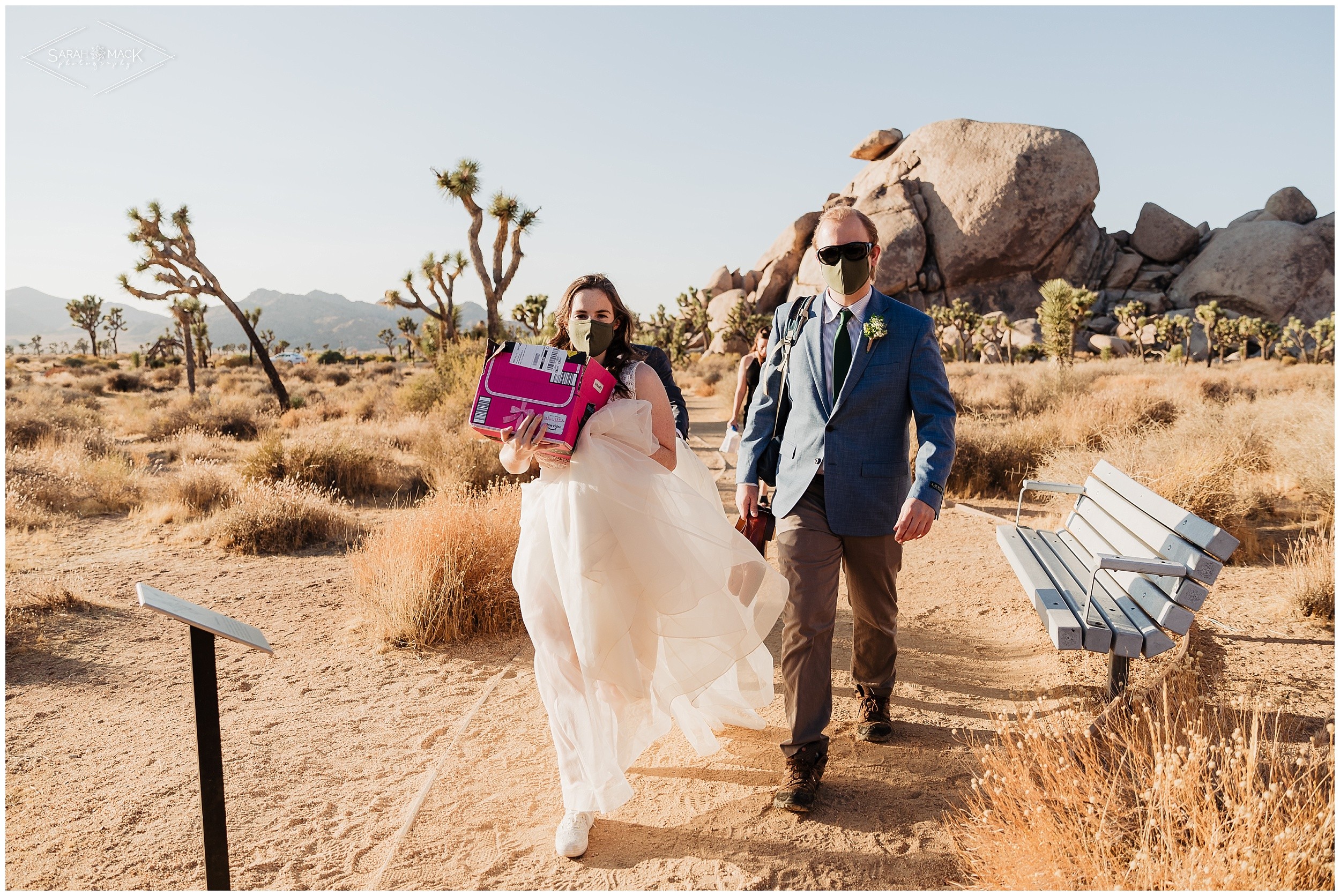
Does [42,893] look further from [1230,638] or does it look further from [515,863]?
[1230,638]

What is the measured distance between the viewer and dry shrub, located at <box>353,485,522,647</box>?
16.6ft

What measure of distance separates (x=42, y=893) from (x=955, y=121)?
60.5 m

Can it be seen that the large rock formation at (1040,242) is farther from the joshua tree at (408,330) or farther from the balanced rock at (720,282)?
the joshua tree at (408,330)

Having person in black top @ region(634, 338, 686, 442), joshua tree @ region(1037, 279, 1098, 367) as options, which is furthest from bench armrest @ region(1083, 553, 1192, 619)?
joshua tree @ region(1037, 279, 1098, 367)

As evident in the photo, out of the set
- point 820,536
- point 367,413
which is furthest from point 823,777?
point 367,413

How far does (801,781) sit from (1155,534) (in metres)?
2.01

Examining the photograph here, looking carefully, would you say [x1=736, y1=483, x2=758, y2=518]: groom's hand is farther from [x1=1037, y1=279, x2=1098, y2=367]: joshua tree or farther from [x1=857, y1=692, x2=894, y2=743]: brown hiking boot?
[x1=1037, y1=279, x2=1098, y2=367]: joshua tree

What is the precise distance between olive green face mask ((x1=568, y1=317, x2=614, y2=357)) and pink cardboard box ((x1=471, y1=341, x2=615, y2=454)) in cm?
30

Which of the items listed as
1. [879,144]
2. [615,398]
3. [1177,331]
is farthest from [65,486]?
[879,144]

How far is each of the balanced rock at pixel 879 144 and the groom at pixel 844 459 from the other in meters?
63.2

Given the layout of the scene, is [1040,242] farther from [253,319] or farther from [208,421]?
[208,421]

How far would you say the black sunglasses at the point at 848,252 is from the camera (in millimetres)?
3221

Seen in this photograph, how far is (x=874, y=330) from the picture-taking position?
3172mm

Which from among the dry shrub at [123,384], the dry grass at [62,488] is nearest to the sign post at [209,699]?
the dry grass at [62,488]
